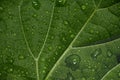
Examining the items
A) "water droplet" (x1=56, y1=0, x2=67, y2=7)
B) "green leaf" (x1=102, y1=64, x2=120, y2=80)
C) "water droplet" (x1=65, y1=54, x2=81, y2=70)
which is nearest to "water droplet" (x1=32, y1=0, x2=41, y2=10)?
"water droplet" (x1=56, y1=0, x2=67, y2=7)

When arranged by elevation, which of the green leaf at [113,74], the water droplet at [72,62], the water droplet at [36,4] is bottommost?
the green leaf at [113,74]

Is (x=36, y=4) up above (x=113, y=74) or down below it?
above

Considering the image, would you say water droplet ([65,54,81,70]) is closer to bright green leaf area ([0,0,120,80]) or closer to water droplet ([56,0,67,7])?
bright green leaf area ([0,0,120,80])

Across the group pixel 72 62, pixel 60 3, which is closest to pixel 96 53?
pixel 72 62

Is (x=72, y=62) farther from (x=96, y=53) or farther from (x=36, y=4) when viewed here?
(x=36, y=4)

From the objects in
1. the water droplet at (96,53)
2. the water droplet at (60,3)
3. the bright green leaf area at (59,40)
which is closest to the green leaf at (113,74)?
the bright green leaf area at (59,40)

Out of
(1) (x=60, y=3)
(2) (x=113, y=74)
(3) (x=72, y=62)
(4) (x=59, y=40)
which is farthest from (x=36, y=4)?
(2) (x=113, y=74)

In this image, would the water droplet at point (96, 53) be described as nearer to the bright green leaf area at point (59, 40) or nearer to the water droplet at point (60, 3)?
the bright green leaf area at point (59, 40)

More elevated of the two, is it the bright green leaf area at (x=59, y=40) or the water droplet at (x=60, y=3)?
the water droplet at (x=60, y=3)

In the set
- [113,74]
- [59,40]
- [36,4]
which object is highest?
[36,4]
